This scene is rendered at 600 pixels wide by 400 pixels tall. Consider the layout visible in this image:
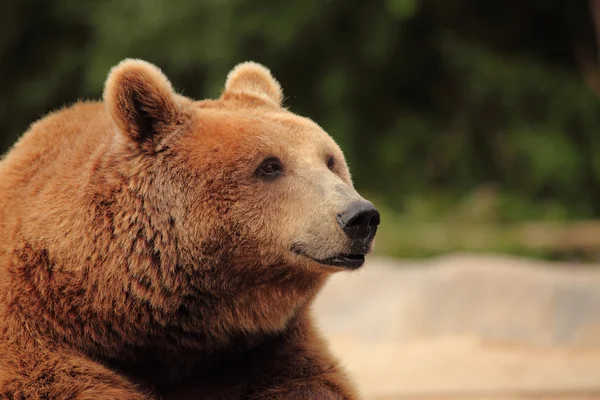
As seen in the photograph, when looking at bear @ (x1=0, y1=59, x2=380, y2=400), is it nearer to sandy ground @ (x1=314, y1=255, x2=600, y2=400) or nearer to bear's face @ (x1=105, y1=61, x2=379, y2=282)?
bear's face @ (x1=105, y1=61, x2=379, y2=282)

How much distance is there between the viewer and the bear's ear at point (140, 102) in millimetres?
3010

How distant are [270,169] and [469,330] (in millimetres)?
Result: 4400

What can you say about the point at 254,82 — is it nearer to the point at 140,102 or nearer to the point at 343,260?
the point at 140,102

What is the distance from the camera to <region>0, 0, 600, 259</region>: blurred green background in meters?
11.2

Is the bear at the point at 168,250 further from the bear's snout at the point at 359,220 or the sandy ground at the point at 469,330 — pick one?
the sandy ground at the point at 469,330

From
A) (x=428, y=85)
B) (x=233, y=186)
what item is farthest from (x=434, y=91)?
(x=233, y=186)

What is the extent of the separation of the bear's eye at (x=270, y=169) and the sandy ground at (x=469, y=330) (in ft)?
8.44

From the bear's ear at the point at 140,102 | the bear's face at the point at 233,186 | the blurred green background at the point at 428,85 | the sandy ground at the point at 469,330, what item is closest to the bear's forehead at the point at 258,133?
the bear's face at the point at 233,186

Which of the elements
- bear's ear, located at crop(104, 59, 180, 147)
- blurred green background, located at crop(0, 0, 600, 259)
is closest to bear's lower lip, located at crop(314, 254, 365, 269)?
bear's ear, located at crop(104, 59, 180, 147)

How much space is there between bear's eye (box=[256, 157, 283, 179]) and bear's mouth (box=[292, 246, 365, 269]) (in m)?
0.27

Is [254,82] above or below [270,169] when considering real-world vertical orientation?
above

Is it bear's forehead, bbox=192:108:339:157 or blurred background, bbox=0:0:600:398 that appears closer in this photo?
bear's forehead, bbox=192:108:339:157

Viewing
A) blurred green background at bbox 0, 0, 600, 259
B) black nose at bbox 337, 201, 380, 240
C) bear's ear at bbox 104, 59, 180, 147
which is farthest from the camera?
blurred green background at bbox 0, 0, 600, 259

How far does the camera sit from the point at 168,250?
2943mm
